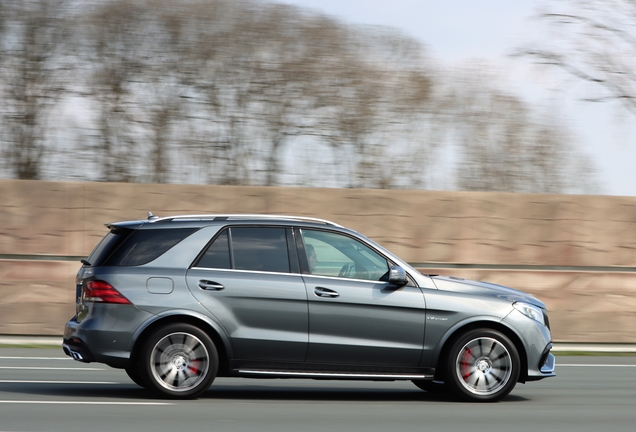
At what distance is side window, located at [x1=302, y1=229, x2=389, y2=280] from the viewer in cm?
870

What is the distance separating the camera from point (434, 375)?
874cm

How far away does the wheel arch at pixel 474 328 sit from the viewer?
8.69 m

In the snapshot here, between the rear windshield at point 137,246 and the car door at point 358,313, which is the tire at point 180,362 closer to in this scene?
the rear windshield at point 137,246

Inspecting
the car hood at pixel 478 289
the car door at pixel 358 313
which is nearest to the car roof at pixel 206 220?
the car door at pixel 358 313

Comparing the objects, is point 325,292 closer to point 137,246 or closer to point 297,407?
point 297,407

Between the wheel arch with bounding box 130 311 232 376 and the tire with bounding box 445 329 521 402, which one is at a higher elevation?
the wheel arch with bounding box 130 311 232 376

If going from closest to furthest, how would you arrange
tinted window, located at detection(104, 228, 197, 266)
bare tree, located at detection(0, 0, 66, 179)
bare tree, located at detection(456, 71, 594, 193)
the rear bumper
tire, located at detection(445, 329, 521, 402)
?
the rear bumper < tinted window, located at detection(104, 228, 197, 266) < tire, located at detection(445, 329, 521, 402) < bare tree, located at detection(0, 0, 66, 179) < bare tree, located at detection(456, 71, 594, 193)

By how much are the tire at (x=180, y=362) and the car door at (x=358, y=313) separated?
3.06ft

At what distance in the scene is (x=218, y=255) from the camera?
8.69m

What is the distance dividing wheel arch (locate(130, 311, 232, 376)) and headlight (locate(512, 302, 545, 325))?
2.76 meters

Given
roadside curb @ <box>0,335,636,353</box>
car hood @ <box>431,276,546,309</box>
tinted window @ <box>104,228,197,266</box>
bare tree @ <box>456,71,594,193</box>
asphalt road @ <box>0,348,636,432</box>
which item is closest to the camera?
asphalt road @ <box>0,348,636,432</box>

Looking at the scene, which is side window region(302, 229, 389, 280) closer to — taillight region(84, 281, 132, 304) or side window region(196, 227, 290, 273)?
side window region(196, 227, 290, 273)

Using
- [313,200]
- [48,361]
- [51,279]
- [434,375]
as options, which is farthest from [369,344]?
[51,279]

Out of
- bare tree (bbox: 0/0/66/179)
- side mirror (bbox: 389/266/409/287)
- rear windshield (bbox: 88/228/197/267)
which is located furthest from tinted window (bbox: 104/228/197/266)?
bare tree (bbox: 0/0/66/179)
